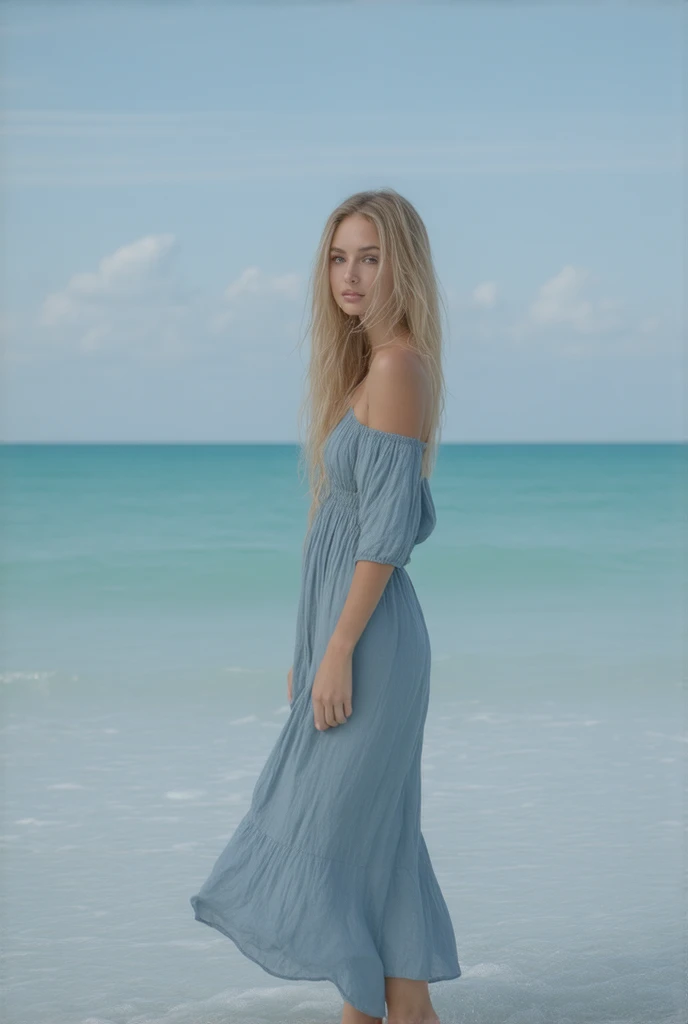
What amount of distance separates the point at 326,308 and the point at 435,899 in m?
1.26

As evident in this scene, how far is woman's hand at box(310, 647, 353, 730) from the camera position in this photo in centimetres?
233

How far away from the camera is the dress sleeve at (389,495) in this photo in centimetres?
231

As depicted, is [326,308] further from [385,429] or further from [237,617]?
[237,617]

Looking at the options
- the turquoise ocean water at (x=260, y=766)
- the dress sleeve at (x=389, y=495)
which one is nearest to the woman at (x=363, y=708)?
the dress sleeve at (x=389, y=495)

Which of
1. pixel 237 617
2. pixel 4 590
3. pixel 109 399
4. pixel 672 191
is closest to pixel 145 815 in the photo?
pixel 237 617

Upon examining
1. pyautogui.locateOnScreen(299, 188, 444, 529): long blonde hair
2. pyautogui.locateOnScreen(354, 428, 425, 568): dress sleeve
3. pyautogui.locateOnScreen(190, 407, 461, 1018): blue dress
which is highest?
pyautogui.locateOnScreen(299, 188, 444, 529): long blonde hair

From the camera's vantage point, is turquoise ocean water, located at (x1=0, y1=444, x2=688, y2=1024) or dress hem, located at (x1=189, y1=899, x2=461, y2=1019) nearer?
dress hem, located at (x1=189, y1=899, x2=461, y2=1019)

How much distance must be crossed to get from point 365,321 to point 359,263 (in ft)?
0.38

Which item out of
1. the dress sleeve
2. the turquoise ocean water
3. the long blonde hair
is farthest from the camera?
the turquoise ocean water

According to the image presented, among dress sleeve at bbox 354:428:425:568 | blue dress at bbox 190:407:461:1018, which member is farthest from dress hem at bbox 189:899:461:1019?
dress sleeve at bbox 354:428:425:568

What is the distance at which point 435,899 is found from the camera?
101 inches

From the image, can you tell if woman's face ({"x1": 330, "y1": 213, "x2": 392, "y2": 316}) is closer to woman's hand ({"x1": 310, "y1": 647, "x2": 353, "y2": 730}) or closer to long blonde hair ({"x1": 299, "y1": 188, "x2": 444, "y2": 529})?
long blonde hair ({"x1": 299, "y1": 188, "x2": 444, "y2": 529})

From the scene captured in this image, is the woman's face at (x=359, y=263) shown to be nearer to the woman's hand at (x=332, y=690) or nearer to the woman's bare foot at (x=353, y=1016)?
the woman's hand at (x=332, y=690)

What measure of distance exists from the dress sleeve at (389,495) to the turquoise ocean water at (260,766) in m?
1.28
